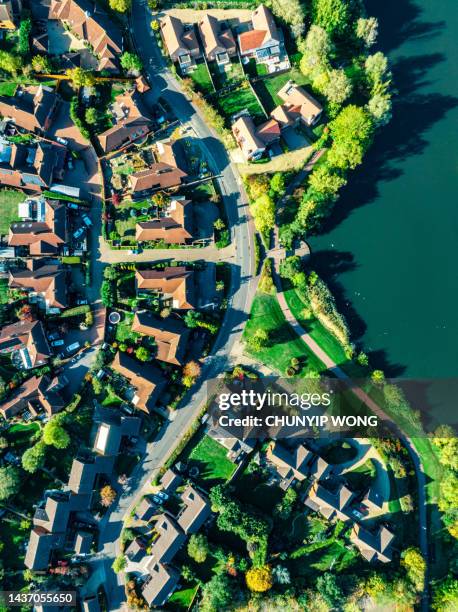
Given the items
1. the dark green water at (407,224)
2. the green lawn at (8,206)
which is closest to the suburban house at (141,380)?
the green lawn at (8,206)

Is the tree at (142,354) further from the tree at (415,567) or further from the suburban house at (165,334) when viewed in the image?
the tree at (415,567)

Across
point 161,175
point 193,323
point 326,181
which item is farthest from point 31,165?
point 326,181

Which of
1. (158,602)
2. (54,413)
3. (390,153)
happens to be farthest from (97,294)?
(390,153)

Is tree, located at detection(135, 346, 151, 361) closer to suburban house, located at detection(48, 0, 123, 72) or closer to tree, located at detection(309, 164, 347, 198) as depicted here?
tree, located at detection(309, 164, 347, 198)

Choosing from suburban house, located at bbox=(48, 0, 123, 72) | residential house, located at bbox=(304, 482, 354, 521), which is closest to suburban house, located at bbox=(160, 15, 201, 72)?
suburban house, located at bbox=(48, 0, 123, 72)

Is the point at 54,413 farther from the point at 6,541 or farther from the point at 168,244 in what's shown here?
the point at 168,244

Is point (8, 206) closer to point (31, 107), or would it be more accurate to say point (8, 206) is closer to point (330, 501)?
point (31, 107)
